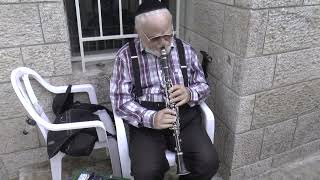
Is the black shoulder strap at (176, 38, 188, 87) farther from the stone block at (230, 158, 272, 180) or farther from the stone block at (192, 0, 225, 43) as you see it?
the stone block at (230, 158, 272, 180)

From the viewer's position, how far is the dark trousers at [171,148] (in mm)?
2006

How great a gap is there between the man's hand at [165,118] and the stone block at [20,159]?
1225 mm

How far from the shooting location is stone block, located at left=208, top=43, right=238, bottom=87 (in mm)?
2312

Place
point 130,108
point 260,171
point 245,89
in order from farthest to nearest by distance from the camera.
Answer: point 260,171
point 245,89
point 130,108

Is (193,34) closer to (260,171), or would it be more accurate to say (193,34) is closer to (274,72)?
(274,72)

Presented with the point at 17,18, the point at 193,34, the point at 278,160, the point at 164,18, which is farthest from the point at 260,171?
the point at 17,18

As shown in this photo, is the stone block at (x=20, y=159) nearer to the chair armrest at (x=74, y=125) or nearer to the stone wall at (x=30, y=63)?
the stone wall at (x=30, y=63)

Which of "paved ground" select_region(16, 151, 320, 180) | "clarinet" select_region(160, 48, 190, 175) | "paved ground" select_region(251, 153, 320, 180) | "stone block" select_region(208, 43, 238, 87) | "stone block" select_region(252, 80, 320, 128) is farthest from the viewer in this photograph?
"paved ground" select_region(251, 153, 320, 180)

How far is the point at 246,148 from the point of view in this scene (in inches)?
99.3

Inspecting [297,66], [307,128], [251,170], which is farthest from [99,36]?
[307,128]

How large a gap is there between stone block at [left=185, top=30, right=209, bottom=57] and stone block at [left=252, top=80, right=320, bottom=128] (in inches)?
25.0

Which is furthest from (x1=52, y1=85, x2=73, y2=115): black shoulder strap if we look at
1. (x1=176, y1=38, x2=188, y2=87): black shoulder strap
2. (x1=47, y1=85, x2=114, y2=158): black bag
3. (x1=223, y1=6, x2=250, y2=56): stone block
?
(x1=223, y1=6, x2=250, y2=56): stone block

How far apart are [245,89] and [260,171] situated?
903mm

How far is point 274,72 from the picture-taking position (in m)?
2.34
